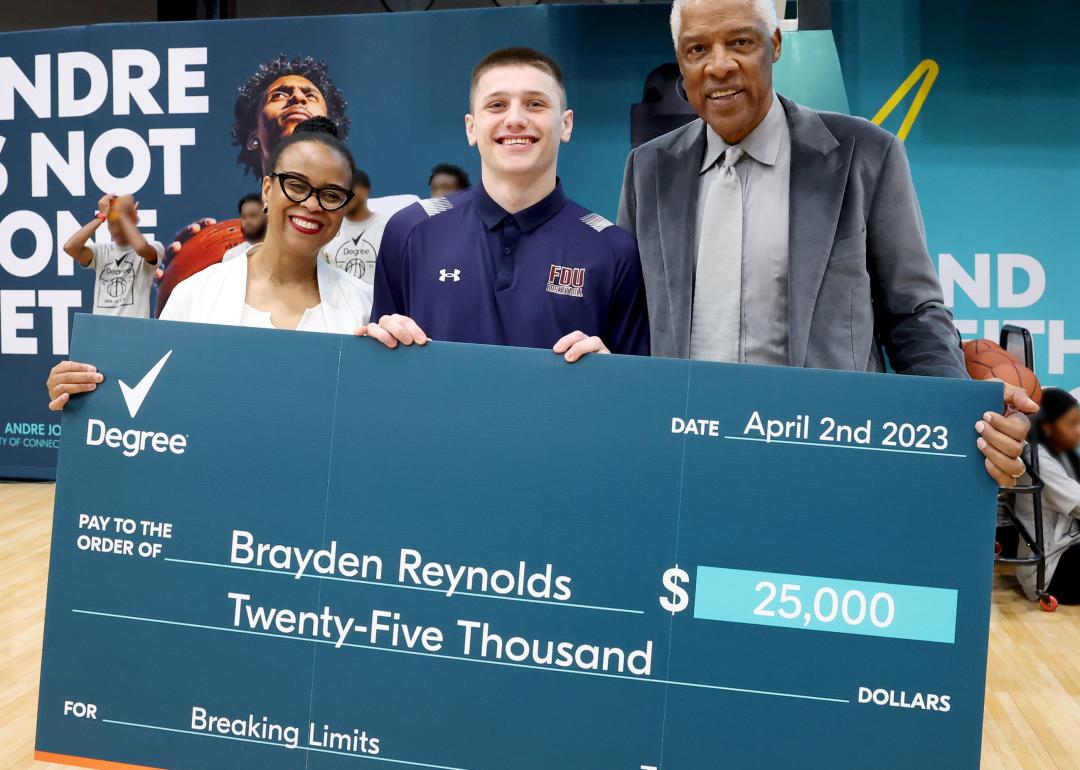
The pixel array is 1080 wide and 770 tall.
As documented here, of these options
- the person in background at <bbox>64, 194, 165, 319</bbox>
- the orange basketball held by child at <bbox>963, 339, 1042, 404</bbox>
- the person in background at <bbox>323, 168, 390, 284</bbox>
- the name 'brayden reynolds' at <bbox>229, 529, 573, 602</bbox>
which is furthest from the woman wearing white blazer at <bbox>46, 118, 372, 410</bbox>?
the person in background at <bbox>64, 194, 165, 319</bbox>

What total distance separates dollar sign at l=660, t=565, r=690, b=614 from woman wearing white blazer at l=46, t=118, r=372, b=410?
973 mm

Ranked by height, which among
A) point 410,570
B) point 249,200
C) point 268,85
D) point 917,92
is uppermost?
point 917,92

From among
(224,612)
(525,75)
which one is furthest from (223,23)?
(224,612)

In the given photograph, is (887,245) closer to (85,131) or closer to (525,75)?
(525,75)

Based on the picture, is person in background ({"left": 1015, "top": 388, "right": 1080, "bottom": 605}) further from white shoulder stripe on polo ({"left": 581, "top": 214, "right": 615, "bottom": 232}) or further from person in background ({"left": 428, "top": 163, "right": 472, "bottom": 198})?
person in background ({"left": 428, "top": 163, "right": 472, "bottom": 198})

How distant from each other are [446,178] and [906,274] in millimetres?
4544

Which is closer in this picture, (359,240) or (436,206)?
(436,206)

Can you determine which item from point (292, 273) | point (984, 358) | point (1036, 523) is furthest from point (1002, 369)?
point (292, 273)

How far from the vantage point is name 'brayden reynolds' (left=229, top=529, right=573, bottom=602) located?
1.67 metres

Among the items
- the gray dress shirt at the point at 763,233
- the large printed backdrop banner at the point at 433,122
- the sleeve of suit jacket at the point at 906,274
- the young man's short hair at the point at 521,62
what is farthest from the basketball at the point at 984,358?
the young man's short hair at the point at 521,62

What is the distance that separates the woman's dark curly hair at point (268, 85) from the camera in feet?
20.6

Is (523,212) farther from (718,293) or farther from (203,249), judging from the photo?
(203,249)

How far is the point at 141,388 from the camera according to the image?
5.87 ft

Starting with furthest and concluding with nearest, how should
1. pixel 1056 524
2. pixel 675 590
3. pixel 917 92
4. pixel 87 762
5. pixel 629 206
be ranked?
pixel 917 92 < pixel 1056 524 < pixel 629 206 < pixel 87 762 < pixel 675 590
